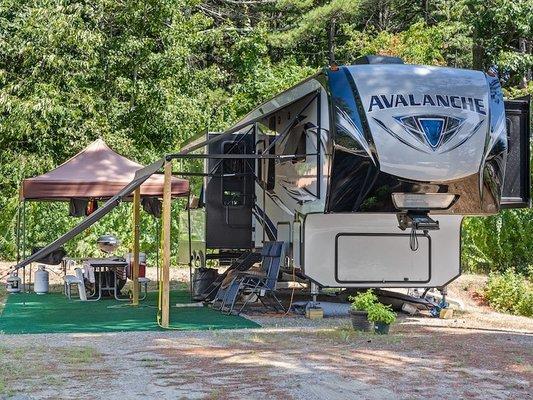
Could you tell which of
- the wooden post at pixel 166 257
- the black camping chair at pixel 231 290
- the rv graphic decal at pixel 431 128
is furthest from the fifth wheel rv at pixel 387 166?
the wooden post at pixel 166 257

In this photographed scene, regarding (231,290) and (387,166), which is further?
(231,290)

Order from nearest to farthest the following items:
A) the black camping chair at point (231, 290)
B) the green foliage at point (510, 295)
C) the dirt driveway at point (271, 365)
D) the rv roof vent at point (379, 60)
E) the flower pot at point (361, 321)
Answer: the dirt driveway at point (271, 365) < the flower pot at point (361, 321) < the rv roof vent at point (379, 60) < the black camping chair at point (231, 290) < the green foliage at point (510, 295)

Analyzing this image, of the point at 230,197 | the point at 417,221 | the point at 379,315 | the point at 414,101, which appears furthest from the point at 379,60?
the point at 230,197

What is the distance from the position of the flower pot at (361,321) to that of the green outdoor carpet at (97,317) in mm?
1279

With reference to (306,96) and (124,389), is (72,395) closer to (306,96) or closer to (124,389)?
(124,389)

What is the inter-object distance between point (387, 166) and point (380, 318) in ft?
5.50

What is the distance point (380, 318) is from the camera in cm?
1024

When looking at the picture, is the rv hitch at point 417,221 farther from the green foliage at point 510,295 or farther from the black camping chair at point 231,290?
the green foliage at point 510,295

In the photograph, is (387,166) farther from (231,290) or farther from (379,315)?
(231,290)

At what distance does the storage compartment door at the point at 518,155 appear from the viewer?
1183cm

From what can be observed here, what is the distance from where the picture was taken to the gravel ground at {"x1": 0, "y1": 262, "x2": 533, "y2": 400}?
6969 mm

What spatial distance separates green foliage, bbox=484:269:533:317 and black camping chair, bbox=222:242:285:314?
368 centimetres

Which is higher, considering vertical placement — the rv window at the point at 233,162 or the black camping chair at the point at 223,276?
the rv window at the point at 233,162

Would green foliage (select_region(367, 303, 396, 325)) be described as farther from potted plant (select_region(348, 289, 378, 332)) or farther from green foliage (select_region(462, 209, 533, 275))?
green foliage (select_region(462, 209, 533, 275))
